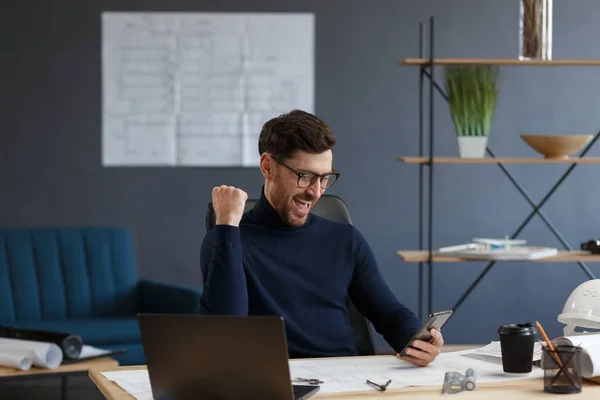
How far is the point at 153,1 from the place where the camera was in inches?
214

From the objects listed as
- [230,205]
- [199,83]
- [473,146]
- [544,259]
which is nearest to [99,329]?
[199,83]

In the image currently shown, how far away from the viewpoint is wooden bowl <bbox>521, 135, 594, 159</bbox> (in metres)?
4.40

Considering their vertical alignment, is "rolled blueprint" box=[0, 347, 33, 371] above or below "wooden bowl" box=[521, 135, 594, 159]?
below

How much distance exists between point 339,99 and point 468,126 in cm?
124

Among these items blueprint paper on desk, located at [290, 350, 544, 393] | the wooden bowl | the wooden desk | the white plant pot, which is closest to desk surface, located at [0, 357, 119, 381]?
the wooden desk

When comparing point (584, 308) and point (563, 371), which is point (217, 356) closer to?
point (563, 371)

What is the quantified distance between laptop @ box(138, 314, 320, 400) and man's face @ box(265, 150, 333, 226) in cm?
78

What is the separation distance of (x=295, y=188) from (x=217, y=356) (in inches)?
33.2

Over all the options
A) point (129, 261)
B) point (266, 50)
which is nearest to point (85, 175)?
point (129, 261)

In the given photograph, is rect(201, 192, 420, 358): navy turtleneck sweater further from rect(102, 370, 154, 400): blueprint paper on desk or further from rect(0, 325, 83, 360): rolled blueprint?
rect(0, 325, 83, 360): rolled blueprint

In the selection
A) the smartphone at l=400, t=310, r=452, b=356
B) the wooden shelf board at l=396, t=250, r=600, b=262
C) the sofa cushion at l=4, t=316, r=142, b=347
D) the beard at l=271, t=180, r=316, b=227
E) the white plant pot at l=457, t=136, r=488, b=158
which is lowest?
the sofa cushion at l=4, t=316, r=142, b=347

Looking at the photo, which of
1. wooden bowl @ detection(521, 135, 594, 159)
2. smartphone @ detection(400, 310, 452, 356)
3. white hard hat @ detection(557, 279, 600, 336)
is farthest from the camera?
wooden bowl @ detection(521, 135, 594, 159)

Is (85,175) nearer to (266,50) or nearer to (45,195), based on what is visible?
(45,195)

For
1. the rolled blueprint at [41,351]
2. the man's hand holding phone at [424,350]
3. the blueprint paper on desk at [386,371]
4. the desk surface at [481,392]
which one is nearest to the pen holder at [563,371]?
the desk surface at [481,392]
